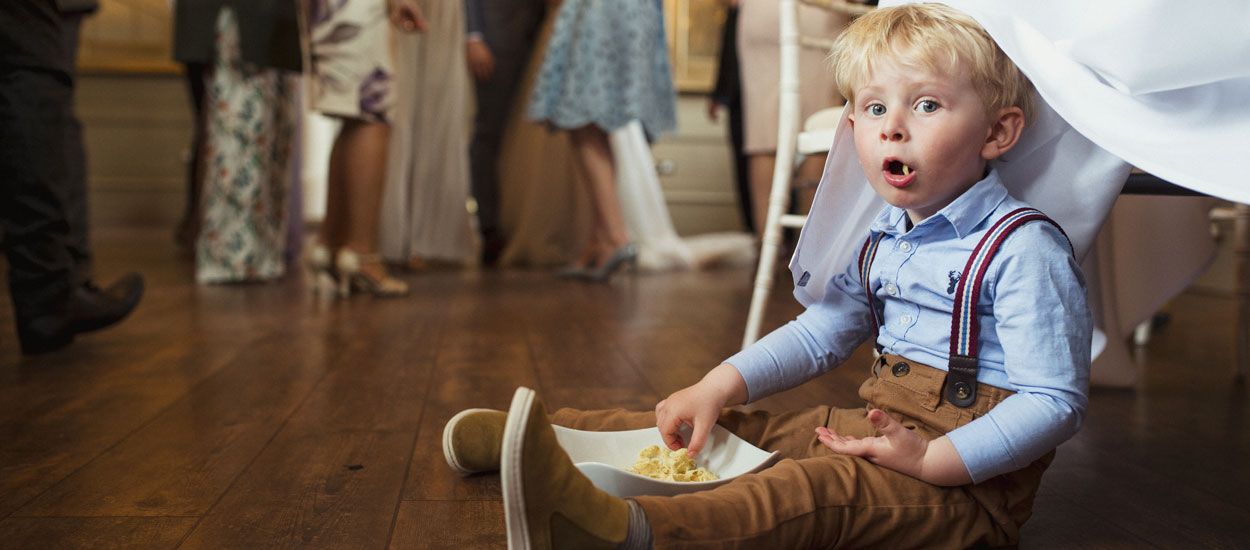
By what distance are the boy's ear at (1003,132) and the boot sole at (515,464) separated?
39cm

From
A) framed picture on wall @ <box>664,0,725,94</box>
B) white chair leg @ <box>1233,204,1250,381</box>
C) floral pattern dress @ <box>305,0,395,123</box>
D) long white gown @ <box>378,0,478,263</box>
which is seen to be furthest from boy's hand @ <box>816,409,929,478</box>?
framed picture on wall @ <box>664,0,725,94</box>

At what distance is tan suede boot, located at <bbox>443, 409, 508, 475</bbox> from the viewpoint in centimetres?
86

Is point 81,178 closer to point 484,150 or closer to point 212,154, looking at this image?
point 212,154

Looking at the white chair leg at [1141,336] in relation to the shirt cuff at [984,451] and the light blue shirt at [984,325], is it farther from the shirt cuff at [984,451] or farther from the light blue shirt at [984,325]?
the shirt cuff at [984,451]

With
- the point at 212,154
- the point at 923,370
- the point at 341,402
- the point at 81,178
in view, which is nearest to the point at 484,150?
the point at 212,154

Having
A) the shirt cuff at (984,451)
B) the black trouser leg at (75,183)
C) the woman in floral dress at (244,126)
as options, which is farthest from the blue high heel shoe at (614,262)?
the shirt cuff at (984,451)

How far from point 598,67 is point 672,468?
7.28ft

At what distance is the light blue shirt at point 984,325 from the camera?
27.5 inches

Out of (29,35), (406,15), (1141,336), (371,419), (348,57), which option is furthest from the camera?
(406,15)

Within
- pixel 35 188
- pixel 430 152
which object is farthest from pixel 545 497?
pixel 430 152

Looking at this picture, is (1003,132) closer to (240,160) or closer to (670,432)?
(670,432)

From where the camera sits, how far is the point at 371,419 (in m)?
1.12

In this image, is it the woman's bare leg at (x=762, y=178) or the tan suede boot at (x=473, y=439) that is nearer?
the tan suede boot at (x=473, y=439)

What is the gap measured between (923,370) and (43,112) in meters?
1.24
